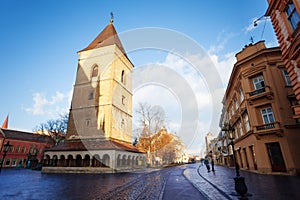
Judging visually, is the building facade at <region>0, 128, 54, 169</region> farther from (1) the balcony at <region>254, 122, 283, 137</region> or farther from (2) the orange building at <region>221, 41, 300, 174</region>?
(1) the balcony at <region>254, 122, 283, 137</region>

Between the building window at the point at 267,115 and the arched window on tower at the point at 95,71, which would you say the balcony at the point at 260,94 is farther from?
the arched window on tower at the point at 95,71

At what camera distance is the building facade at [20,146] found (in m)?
50.1

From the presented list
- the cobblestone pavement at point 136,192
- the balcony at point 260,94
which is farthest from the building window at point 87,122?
the balcony at point 260,94

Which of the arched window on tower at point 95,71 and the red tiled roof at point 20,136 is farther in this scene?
the red tiled roof at point 20,136

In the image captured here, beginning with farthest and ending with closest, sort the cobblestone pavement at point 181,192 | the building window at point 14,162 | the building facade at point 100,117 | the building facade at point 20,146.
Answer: the building window at point 14,162, the building facade at point 20,146, the building facade at point 100,117, the cobblestone pavement at point 181,192

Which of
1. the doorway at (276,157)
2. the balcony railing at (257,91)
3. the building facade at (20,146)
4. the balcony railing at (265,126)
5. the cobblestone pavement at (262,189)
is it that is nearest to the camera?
the cobblestone pavement at (262,189)

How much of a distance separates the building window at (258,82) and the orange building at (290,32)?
7.76 metres

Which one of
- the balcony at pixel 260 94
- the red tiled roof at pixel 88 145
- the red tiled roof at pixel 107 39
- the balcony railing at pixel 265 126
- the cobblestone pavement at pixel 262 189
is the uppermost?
the red tiled roof at pixel 107 39

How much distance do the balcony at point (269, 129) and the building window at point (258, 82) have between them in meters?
4.25

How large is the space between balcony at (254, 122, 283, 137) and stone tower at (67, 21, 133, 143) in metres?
20.0

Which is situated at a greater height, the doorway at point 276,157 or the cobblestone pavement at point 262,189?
the doorway at point 276,157

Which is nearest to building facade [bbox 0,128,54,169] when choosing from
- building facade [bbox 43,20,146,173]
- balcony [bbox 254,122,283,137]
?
building facade [bbox 43,20,146,173]

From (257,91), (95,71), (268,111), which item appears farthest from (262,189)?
(95,71)

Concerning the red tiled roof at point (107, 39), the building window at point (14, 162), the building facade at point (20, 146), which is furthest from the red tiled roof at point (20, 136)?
the red tiled roof at point (107, 39)
